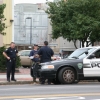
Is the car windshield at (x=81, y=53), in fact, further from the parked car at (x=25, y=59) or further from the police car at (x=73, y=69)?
the parked car at (x=25, y=59)

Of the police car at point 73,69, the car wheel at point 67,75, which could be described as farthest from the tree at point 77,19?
the car wheel at point 67,75

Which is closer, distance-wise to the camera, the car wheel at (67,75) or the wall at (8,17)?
the car wheel at (67,75)

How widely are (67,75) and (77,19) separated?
2334 centimetres

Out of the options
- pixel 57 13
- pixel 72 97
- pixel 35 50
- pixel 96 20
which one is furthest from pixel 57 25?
pixel 72 97

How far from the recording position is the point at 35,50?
56.0 feet

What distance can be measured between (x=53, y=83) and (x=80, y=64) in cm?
158

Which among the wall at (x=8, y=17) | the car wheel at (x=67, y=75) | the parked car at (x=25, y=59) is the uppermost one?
the wall at (x=8, y=17)

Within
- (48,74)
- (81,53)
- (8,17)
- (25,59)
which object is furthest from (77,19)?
(48,74)

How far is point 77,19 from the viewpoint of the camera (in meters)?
38.6

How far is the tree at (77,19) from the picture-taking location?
1516 inches

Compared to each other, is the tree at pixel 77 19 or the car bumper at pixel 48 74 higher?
the tree at pixel 77 19

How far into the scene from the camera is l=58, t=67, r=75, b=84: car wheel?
51.3 ft

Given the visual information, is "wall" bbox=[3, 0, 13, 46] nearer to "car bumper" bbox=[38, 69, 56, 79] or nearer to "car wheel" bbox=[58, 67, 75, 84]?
"car bumper" bbox=[38, 69, 56, 79]

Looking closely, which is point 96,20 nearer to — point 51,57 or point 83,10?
point 83,10
